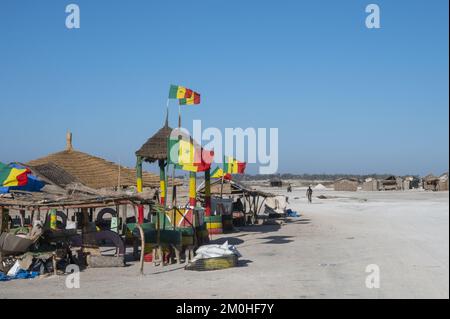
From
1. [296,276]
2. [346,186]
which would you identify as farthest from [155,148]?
[346,186]

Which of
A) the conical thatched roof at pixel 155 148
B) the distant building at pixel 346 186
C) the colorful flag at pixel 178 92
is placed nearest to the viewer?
the colorful flag at pixel 178 92

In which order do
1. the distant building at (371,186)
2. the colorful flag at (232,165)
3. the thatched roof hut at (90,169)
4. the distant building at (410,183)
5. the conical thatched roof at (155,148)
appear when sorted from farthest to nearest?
the distant building at (410,183) → the distant building at (371,186) → the thatched roof hut at (90,169) → the colorful flag at (232,165) → the conical thatched roof at (155,148)

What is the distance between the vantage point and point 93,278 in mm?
12266

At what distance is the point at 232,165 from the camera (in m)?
24.3

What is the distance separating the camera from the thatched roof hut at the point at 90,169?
965 inches

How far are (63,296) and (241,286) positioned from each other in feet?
10.8

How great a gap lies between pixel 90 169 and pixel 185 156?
31.7 feet

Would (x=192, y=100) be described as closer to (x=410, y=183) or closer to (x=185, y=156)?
(x=185, y=156)

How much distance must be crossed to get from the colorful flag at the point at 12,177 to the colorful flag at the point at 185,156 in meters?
4.88

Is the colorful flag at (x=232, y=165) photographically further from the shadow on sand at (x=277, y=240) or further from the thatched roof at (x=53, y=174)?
the thatched roof at (x=53, y=174)

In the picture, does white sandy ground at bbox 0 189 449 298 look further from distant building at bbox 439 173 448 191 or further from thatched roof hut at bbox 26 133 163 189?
distant building at bbox 439 173 448 191

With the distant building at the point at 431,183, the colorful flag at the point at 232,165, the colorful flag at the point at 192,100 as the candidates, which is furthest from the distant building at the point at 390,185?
the colorful flag at the point at 192,100
